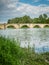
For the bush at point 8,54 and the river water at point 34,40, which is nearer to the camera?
the bush at point 8,54

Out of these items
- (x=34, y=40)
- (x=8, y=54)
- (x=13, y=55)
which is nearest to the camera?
(x=8, y=54)

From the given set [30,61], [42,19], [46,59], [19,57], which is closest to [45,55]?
[46,59]

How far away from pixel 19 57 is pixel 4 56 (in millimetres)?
1122

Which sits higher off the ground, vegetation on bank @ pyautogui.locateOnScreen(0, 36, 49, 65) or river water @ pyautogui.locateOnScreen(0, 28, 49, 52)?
river water @ pyautogui.locateOnScreen(0, 28, 49, 52)

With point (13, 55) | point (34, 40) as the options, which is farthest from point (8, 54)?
point (34, 40)

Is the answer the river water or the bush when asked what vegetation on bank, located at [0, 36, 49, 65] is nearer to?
the bush

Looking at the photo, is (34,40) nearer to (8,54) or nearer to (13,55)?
(13,55)

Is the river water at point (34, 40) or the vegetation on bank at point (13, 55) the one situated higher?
the river water at point (34, 40)

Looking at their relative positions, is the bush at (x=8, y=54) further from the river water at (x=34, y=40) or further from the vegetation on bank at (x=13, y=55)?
the river water at (x=34, y=40)

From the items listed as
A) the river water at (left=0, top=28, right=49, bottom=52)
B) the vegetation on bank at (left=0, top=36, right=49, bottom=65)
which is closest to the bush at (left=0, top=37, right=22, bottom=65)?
the vegetation on bank at (left=0, top=36, right=49, bottom=65)

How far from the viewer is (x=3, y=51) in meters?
6.93

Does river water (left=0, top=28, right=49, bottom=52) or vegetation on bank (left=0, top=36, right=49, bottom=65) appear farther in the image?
river water (left=0, top=28, right=49, bottom=52)

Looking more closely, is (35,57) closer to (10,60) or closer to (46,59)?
(46,59)

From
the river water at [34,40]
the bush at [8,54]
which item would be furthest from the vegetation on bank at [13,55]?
the river water at [34,40]
